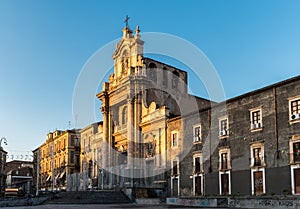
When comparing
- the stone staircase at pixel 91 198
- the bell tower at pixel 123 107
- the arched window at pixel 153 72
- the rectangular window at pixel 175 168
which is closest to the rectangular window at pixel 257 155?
the rectangular window at pixel 175 168

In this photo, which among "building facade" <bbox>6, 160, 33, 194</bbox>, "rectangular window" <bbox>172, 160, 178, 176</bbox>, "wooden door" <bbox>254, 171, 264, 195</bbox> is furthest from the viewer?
"building facade" <bbox>6, 160, 33, 194</bbox>

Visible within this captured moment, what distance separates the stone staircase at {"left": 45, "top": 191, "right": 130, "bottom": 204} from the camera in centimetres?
4262

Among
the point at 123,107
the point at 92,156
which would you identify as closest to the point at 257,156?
the point at 123,107

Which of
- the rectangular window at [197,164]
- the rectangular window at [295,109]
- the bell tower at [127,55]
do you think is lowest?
the rectangular window at [197,164]

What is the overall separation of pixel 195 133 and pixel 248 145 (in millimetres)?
7555

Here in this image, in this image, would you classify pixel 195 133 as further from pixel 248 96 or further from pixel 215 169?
pixel 248 96

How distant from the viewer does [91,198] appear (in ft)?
144

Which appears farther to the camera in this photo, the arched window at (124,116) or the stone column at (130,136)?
the arched window at (124,116)

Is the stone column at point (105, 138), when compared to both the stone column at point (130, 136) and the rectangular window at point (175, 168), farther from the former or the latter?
the rectangular window at point (175, 168)

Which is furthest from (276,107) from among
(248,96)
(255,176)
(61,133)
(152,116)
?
(61,133)

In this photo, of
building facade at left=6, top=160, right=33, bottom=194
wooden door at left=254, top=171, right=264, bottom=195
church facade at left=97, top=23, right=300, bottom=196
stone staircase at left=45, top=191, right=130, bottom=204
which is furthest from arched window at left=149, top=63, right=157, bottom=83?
building facade at left=6, top=160, right=33, bottom=194

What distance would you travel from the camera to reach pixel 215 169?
36812 mm

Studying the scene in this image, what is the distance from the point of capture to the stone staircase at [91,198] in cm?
4262

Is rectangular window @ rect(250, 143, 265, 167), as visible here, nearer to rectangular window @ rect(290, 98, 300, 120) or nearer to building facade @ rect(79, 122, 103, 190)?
rectangular window @ rect(290, 98, 300, 120)
